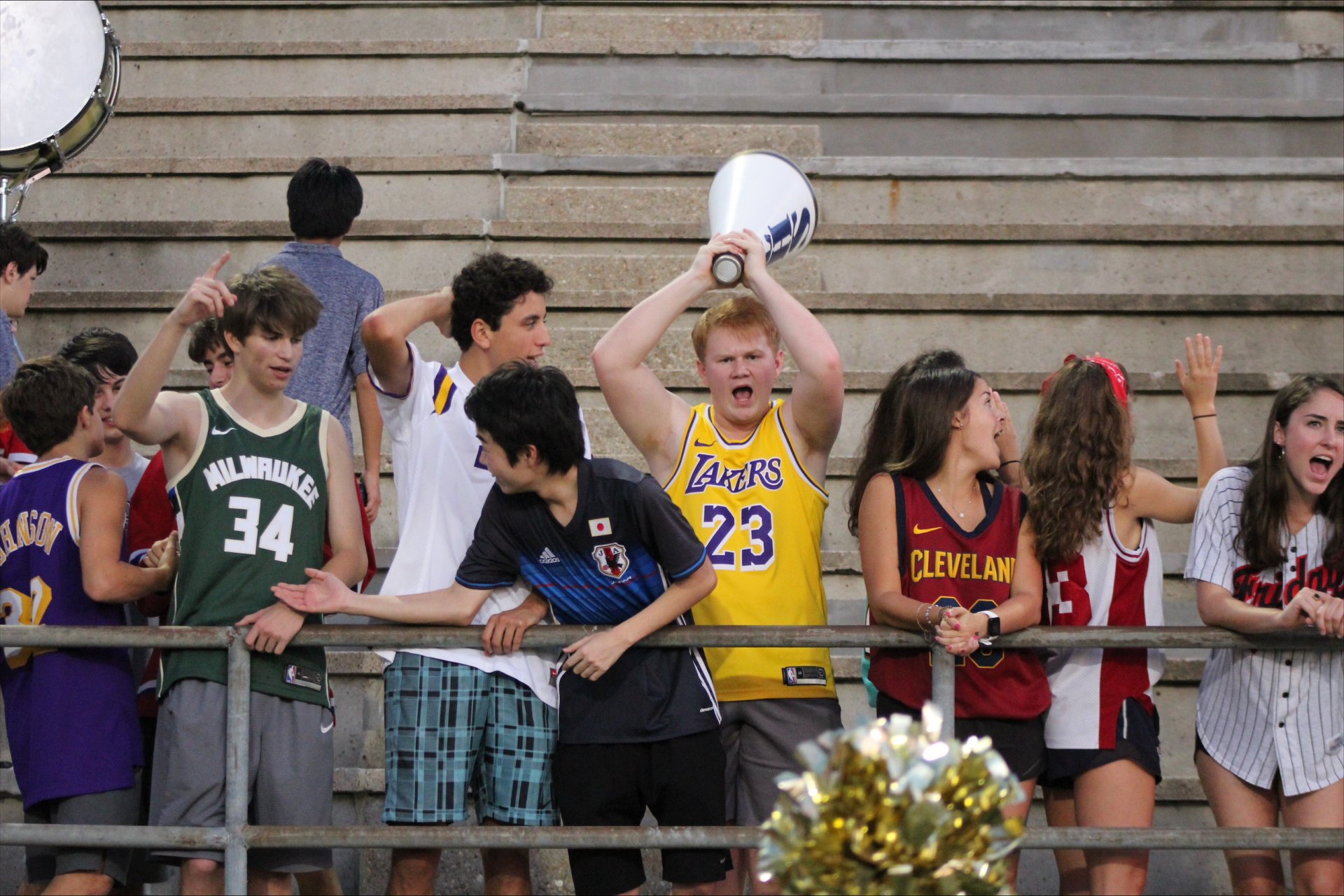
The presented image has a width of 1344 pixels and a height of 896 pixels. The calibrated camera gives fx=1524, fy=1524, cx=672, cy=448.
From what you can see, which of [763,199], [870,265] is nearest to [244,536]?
[763,199]

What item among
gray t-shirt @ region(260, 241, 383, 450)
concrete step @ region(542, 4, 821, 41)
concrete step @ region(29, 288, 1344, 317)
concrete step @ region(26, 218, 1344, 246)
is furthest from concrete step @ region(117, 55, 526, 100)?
gray t-shirt @ region(260, 241, 383, 450)

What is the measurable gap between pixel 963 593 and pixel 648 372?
32.7 inches

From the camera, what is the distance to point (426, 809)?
3021mm

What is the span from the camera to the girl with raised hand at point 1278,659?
3096 millimetres

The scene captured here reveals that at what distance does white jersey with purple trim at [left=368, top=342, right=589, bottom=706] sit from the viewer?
320 centimetres

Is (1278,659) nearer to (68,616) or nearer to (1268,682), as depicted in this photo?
(1268,682)

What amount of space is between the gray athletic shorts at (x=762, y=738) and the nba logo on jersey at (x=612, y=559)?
0.38 m

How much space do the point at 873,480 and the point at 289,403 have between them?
123cm

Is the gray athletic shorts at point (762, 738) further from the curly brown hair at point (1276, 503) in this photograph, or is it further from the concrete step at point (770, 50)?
the concrete step at point (770, 50)

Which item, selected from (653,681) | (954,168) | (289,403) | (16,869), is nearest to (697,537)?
(653,681)

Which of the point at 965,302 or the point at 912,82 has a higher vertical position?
the point at 912,82

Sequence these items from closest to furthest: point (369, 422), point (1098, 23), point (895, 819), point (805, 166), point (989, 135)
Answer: point (895, 819) → point (369, 422) → point (805, 166) → point (989, 135) → point (1098, 23)

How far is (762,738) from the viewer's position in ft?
10.2

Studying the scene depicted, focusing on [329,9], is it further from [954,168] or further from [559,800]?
[559,800]
